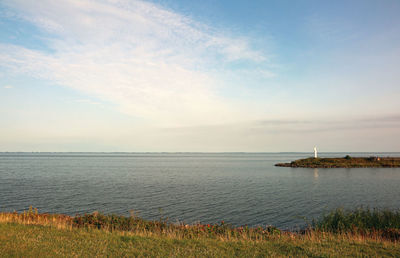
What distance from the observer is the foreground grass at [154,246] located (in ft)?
37.8

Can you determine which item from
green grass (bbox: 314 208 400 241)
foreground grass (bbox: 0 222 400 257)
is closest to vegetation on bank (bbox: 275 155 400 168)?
green grass (bbox: 314 208 400 241)

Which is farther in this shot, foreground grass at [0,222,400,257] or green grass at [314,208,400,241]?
green grass at [314,208,400,241]

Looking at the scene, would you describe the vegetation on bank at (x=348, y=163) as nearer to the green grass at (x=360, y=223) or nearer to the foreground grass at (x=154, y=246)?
the green grass at (x=360, y=223)

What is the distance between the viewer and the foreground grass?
1153 centimetres

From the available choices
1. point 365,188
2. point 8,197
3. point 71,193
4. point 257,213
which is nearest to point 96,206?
point 71,193

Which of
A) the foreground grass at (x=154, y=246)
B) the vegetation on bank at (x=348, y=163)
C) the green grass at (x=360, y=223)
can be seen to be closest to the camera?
the foreground grass at (x=154, y=246)

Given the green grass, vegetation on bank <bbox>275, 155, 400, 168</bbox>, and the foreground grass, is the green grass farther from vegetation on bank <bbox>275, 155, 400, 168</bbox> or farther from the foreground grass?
vegetation on bank <bbox>275, 155, 400, 168</bbox>

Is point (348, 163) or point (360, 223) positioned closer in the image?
point (360, 223)

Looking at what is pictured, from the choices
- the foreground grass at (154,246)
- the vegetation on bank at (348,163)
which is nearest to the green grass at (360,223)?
the foreground grass at (154,246)

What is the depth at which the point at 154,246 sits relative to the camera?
42.1ft

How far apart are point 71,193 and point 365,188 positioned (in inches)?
1998

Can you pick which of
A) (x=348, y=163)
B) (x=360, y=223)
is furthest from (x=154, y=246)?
(x=348, y=163)

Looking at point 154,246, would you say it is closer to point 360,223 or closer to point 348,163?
point 360,223

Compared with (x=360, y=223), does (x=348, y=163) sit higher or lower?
lower
